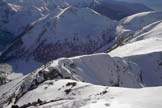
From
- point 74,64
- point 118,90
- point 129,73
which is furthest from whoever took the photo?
point 129,73

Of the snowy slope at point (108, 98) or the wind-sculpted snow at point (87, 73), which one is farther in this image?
the wind-sculpted snow at point (87, 73)

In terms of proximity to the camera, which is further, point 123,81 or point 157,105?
point 123,81

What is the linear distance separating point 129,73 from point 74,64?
23511 millimetres

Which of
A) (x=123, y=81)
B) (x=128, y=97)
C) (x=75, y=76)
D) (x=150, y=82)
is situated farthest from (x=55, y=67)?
(x=128, y=97)

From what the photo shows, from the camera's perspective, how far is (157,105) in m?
56.4

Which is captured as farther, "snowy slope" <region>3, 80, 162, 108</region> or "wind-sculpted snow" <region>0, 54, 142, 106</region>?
"wind-sculpted snow" <region>0, 54, 142, 106</region>

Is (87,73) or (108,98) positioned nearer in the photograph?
(108,98)

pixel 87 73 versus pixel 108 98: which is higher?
pixel 108 98

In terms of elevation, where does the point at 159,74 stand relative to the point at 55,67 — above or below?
below

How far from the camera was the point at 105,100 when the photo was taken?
204 feet

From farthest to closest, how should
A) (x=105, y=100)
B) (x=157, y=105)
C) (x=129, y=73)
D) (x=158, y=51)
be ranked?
(x=158, y=51)
(x=129, y=73)
(x=105, y=100)
(x=157, y=105)

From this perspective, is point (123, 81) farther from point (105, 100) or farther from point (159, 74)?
point (105, 100)

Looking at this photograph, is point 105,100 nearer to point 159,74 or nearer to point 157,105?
point 157,105

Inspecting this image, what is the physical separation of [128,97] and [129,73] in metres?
89.7
